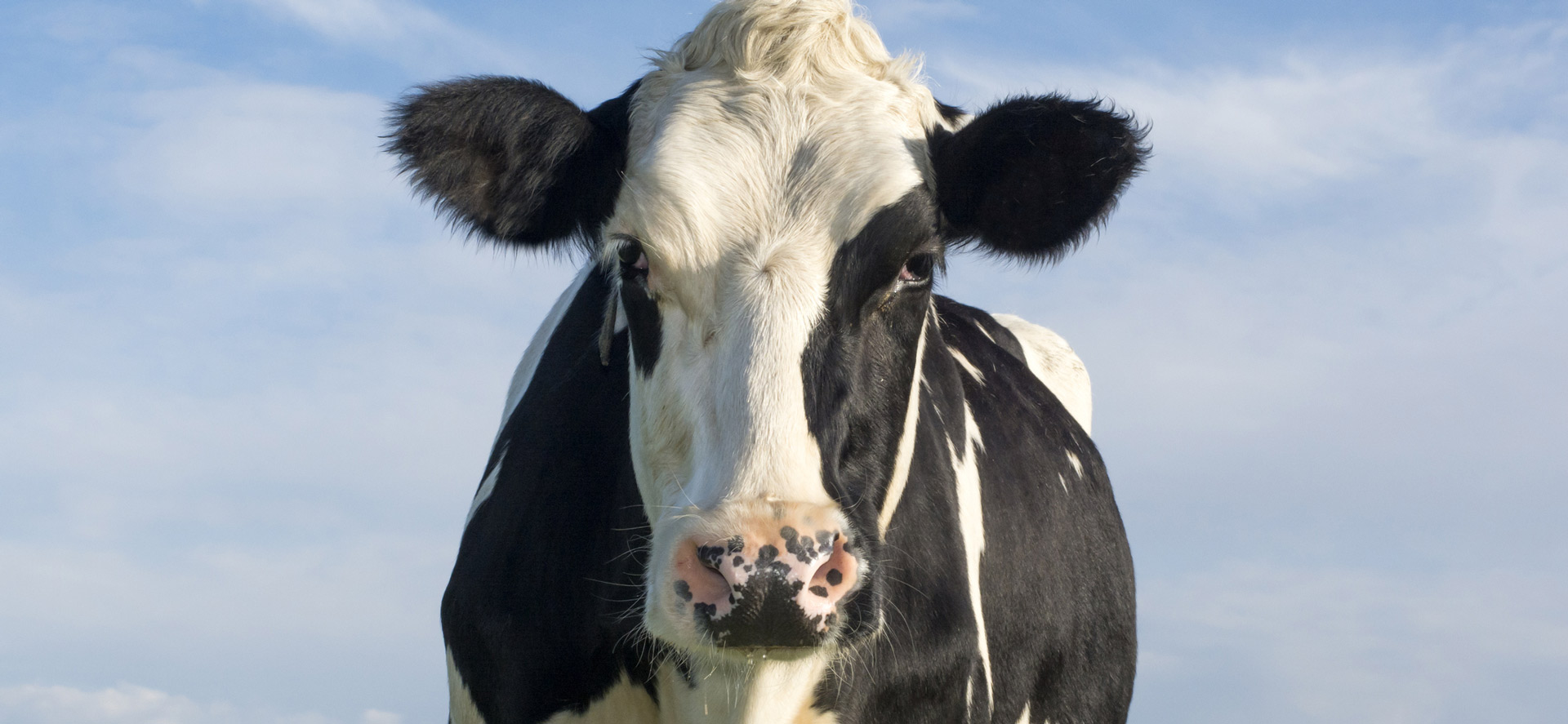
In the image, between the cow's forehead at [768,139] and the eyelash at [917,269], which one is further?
the eyelash at [917,269]

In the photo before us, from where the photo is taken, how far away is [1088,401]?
8.69m

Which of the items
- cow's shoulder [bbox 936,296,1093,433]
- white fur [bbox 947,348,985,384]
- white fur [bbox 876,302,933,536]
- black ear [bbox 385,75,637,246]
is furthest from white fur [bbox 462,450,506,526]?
cow's shoulder [bbox 936,296,1093,433]

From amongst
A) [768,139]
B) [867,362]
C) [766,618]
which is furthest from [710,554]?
[768,139]

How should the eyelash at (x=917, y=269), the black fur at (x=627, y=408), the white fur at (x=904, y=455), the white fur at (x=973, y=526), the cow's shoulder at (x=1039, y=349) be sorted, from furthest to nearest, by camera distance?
the cow's shoulder at (x=1039, y=349)
the white fur at (x=973, y=526)
the white fur at (x=904, y=455)
the eyelash at (x=917, y=269)
the black fur at (x=627, y=408)

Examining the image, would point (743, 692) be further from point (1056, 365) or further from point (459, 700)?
point (1056, 365)

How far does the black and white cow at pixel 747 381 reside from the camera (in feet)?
11.2

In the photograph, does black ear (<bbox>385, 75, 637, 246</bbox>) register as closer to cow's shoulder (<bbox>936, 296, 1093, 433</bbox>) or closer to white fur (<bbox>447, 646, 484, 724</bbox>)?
white fur (<bbox>447, 646, 484, 724</bbox>)

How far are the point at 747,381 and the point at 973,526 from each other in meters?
1.77

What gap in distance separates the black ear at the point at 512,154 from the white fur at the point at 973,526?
1.57 metres

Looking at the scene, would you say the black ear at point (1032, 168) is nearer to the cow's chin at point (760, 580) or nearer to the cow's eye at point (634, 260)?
the cow's eye at point (634, 260)

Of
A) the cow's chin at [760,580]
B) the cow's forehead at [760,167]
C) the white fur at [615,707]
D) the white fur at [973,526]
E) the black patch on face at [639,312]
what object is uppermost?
the cow's forehead at [760,167]

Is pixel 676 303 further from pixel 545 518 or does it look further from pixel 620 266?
pixel 545 518

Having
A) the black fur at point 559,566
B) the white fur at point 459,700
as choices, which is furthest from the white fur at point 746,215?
the white fur at point 459,700

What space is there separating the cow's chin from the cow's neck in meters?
0.67
